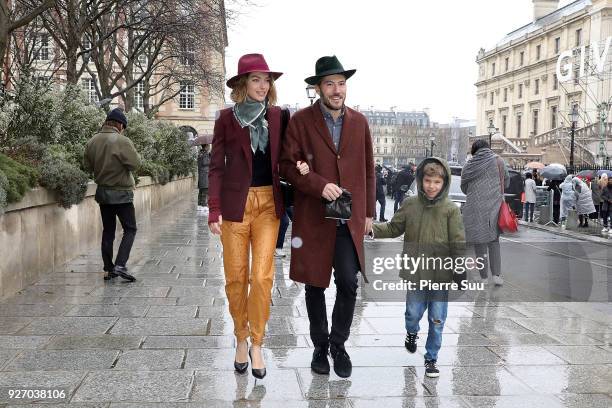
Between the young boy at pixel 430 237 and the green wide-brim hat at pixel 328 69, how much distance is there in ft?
3.10

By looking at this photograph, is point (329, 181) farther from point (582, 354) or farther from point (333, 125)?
point (582, 354)

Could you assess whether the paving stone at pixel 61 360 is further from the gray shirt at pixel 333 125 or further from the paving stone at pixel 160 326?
the gray shirt at pixel 333 125

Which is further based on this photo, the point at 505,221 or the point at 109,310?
the point at 505,221

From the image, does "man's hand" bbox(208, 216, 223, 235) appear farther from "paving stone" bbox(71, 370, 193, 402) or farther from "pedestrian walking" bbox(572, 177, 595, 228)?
"pedestrian walking" bbox(572, 177, 595, 228)

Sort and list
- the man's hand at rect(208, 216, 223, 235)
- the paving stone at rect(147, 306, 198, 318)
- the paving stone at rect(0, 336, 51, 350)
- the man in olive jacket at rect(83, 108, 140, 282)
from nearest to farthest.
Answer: the man's hand at rect(208, 216, 223, 235) → the paving stone at rect(0, 336, 51, 350) → the paving stone at rect(147, 306, 198, 318) → the man in olive jacket at rect(83, 108, 140, 282)

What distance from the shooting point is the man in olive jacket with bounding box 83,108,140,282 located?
7.34m

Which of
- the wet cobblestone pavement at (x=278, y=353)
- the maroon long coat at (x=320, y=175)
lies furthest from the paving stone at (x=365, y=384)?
the maroon long coat at (x=320, y=175)

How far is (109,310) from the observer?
235 inches

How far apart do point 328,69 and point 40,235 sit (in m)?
4.91

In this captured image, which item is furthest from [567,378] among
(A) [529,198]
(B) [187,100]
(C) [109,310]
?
(B) [187,100]

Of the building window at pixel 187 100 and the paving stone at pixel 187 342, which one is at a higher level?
the building window at pixel 187 100

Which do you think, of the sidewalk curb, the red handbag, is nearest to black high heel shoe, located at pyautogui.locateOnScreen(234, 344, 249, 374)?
the red handbag

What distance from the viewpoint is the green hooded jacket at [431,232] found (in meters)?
4.41

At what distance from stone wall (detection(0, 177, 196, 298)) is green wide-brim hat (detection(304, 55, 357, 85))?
381 cm
